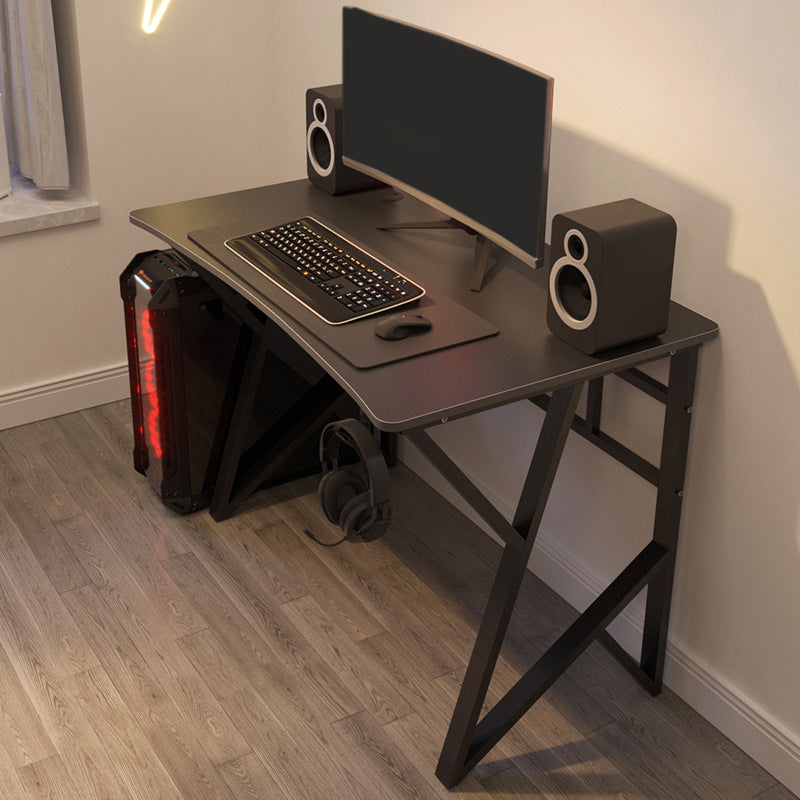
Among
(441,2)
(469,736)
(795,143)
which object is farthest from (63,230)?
(795,143)

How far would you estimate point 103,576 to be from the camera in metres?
2.63

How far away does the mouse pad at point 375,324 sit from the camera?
6.30ft

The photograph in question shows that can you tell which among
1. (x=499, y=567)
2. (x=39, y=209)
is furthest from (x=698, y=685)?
(x=39, y=209)

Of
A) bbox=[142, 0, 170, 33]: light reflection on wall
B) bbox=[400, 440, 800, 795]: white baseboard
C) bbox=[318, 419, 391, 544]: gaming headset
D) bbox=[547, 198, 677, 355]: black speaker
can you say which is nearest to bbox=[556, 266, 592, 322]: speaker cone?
bbox=[547, 198, 677, 355]: black speaker

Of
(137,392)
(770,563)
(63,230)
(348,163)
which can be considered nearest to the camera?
(770,563)

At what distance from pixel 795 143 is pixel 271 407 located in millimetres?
1504

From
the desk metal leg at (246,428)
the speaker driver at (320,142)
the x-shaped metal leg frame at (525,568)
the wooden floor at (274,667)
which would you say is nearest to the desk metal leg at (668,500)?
the x-shaped metal leg frame at (525,568)

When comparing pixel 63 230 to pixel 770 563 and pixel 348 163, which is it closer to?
pixel 348 163

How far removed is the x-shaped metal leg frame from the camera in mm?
1968

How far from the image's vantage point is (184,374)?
2.69 meters

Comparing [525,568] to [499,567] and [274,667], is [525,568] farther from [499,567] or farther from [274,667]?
[274,667]

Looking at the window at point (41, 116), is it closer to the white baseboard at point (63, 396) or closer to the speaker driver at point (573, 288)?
the white baseboard at point (63, 396)

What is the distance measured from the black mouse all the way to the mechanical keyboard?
73 mm

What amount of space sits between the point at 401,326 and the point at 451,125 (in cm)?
45
